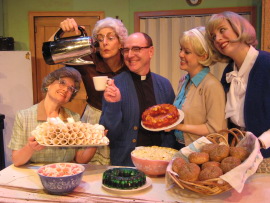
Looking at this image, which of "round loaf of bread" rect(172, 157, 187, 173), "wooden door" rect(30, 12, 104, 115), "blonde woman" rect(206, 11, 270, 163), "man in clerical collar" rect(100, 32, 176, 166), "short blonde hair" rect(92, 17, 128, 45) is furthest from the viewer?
"wooden door" rect(30, 12, 104, 115)

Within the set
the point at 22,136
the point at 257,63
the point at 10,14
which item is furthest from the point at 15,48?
the point at 257,63

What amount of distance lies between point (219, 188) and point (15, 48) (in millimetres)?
4328

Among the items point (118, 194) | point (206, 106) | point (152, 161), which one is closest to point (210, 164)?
point (152, 161)

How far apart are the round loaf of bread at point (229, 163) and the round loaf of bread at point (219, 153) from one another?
0.10 feet

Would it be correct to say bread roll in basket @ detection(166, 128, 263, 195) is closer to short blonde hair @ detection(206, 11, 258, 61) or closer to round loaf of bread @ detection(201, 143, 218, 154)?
round loaf of bread @ detection(201, 143, 218, 154)

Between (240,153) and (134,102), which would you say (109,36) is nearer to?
(134,102)

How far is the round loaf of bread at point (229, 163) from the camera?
1.31 metres

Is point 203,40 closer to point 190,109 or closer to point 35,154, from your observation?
point 190,109

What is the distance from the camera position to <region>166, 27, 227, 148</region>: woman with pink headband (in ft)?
6.07

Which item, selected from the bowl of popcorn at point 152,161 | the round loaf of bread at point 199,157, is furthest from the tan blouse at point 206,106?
the round loaf of bread at point 199,157

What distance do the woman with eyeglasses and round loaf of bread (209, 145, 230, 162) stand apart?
33.3 inches

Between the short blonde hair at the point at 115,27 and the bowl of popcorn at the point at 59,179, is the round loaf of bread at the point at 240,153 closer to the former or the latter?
the bowl of popcorn at the point at 59,179

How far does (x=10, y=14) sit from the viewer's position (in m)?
4.88

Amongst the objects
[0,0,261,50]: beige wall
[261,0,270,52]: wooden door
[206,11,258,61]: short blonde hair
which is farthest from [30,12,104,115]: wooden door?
[206,11,258,61]: short blonde hair
